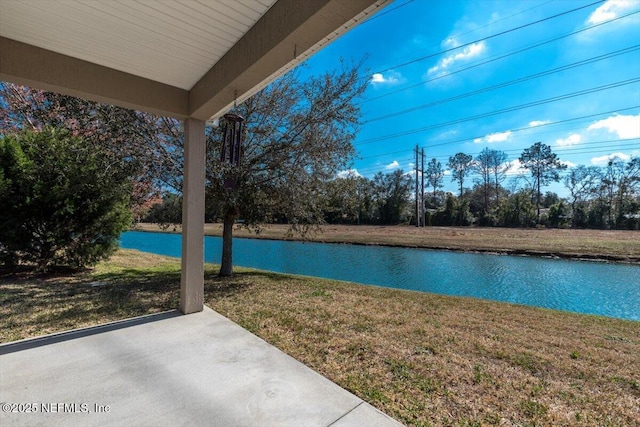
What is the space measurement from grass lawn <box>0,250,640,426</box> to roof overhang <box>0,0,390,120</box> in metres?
2.40

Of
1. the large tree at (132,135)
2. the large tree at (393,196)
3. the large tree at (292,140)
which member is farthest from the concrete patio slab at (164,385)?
the large tree at (393,196)

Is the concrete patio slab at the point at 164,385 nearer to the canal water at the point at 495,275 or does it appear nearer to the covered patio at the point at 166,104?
the covered patio at the point at 166,104

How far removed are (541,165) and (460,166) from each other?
28.9 feet

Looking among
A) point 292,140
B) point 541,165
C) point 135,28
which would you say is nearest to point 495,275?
point 292,140

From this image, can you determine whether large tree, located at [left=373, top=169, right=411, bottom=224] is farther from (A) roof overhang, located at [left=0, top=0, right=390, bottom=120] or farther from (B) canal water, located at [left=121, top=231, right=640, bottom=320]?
(A) roof overhang, located at [left=0, top=0, right=390, bottom=120]

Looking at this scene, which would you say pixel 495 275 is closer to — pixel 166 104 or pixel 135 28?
pixel 166 104

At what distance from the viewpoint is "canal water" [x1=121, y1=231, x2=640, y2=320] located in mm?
7211

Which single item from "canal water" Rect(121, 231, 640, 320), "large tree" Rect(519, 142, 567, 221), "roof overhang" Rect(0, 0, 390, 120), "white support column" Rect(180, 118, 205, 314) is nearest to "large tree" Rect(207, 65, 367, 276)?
"white support column" Rect(180, 118, 205, 314)

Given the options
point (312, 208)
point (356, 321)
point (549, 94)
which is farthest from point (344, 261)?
point (549, 94)

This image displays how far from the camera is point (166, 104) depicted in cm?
334

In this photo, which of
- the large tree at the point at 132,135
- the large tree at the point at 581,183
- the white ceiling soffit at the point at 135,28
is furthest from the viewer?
the large tree at the point at 581,183

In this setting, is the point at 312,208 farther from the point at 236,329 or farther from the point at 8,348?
the point at 8,348

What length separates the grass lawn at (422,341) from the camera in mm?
1972

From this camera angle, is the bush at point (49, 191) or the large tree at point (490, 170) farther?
the large tree at point (490, 170)
